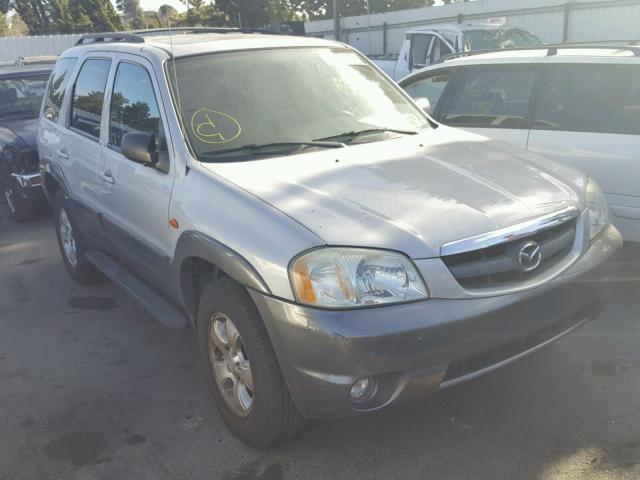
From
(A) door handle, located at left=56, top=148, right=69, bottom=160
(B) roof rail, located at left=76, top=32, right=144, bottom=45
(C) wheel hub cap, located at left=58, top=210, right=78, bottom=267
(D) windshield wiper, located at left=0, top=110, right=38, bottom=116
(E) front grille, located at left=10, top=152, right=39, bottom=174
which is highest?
(B) roof rail, located at left=76, top=32, right=144, bottom=45

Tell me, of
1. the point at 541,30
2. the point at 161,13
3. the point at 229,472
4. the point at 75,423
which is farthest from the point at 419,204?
the point at 541,30

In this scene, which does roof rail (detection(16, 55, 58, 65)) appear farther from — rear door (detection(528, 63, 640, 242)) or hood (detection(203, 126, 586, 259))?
hood (detection(203, 126, 586, 259))

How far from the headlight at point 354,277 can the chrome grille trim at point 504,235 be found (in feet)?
0.61

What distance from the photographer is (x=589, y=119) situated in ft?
15.0

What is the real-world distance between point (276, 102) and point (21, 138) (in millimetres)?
4801

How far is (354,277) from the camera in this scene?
2561 millimetres

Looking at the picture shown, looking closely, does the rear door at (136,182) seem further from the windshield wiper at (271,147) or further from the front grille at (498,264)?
the front grille at (498,264)

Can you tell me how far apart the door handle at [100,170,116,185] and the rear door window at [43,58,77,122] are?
135 centimetres

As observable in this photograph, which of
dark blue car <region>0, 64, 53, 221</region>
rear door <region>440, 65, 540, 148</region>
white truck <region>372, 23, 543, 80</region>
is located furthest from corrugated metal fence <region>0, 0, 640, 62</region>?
rear door <region>440, 65, 540, 148</region>

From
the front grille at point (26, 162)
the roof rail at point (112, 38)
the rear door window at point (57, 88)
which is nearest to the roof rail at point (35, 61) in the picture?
the front grille at point (26, 162)

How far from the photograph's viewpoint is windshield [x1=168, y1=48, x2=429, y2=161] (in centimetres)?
350

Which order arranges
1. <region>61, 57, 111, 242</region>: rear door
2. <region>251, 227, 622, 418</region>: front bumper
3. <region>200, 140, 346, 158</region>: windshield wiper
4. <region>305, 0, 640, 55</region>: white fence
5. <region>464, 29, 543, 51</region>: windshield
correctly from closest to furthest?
<region>251, 227, 622, 418</region>: front bumper
<region>200, 140, 346, 158</region>: windshield wiper
<region>61, 57, 111, 242</region>: rear door
<region>464, 29, 543, 51</region>: windshield
<region>305, 0, 640, 55</region>: white fence

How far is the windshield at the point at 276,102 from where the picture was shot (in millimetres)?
3502

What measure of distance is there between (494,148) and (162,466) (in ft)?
8.12
